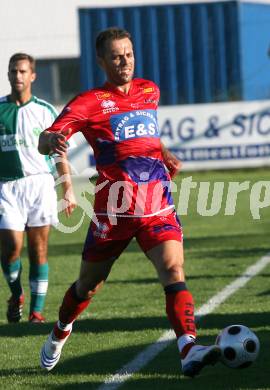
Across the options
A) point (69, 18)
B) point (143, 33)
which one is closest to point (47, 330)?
point (143, 33)

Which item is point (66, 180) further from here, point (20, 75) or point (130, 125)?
point (20, 75)

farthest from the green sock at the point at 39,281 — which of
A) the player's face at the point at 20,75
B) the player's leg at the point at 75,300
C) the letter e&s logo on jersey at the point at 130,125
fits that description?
the letter e&s logo on jersey at the point at 130,125

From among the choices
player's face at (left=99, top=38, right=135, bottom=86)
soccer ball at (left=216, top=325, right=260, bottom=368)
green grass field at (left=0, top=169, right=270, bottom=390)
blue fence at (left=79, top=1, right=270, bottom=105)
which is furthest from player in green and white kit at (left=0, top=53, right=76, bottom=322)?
blue fence at (left=79, top=1, right=270, bottom=105)

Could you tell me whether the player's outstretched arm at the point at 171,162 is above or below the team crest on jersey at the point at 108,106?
below

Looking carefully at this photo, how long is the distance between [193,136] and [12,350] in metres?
20.6

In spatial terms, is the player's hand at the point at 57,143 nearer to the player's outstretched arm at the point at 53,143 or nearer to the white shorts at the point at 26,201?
the player's outstretched arm at the point at 53,143

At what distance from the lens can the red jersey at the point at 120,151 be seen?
7.21 m

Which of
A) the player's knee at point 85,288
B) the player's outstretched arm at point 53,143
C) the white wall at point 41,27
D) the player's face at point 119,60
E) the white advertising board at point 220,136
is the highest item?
the player's face at point 119,60

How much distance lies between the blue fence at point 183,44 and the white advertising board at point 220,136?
12.4 ft

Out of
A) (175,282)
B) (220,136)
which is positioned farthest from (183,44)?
(175,282)

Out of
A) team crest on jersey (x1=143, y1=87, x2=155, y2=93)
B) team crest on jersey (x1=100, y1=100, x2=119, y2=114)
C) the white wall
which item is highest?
team crest on jersey (x1=143, y1=87, x2=155, y2=93)

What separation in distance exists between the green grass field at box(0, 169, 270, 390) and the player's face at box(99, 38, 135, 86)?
1853 millimetres

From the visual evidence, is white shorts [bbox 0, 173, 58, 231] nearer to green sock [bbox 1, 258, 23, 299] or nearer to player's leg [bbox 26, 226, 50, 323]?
player's leg [bbox 26, 226, 50, 323]

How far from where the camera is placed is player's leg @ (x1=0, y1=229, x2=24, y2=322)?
32.2 feet
